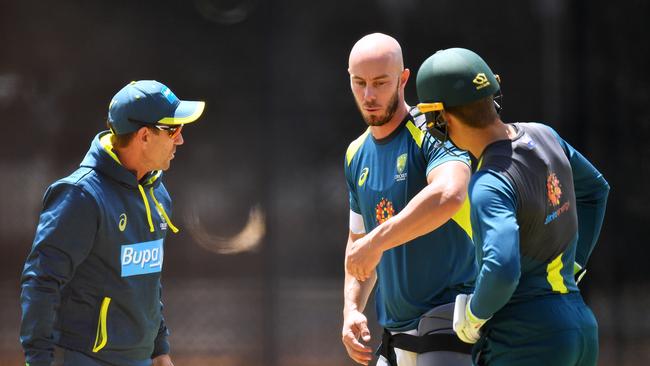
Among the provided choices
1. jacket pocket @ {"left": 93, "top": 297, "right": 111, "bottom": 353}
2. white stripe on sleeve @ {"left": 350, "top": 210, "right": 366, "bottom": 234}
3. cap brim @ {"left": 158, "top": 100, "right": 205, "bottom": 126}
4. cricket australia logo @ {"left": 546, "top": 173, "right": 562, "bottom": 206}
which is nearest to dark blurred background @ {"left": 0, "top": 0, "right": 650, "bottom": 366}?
white stripe on sleeve @ {"left": 350, "top": 210, "right": 366, "bottom": 234}

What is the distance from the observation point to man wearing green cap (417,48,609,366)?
115 inches

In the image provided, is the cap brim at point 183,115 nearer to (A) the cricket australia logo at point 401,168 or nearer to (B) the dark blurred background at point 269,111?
(A) the cricket australia logo at point 401,168

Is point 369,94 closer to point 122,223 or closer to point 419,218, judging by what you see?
point 419,218

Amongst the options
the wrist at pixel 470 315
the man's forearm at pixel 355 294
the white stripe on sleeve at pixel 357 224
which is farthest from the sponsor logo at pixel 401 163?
the wrist at pixel 470 315

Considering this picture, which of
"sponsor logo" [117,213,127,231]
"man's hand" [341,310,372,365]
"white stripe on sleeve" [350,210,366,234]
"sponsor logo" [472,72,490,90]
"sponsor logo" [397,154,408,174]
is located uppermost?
"sponsor logo" [472,72,490,90]

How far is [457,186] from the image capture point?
11.4ft

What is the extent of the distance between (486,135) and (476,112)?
0.07m

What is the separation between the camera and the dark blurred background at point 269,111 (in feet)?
21.6

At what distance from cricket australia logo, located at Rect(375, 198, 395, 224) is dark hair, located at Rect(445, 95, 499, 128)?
0.72m

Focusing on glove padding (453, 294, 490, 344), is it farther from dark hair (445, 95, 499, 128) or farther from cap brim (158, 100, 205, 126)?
cap brim (158, 100, 205, 126)

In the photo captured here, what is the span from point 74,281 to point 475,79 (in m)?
1.57

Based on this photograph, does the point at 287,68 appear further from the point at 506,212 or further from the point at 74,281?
the point at 506,212

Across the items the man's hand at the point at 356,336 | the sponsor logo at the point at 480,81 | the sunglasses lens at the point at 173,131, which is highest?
the sponsor logo at the point at 480,81

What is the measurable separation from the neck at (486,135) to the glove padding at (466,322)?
44 cm
